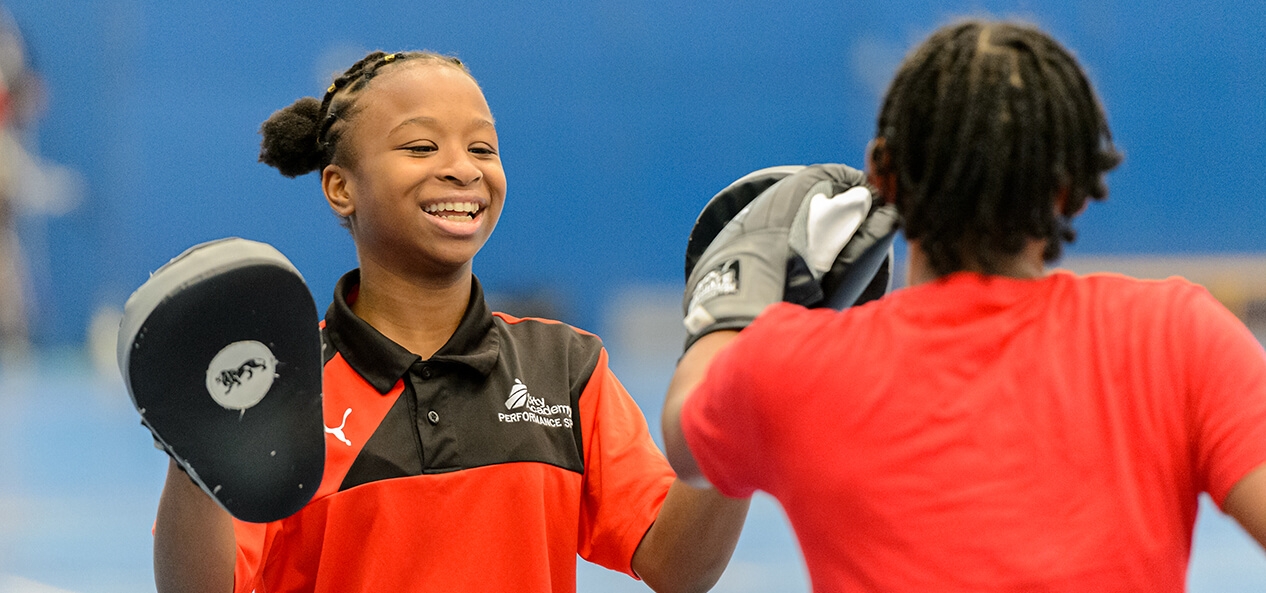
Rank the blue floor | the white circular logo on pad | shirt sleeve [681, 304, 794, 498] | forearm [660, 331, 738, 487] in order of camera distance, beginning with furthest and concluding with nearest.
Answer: the blue floor → the white circular logo on pad → forearm [660, 331, 738, 487] → shirt sleeve [681, 304, 794, 498]

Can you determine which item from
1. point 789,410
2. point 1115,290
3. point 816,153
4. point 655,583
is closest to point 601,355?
point 655,583

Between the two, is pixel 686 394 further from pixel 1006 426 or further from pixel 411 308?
pixel 411 308

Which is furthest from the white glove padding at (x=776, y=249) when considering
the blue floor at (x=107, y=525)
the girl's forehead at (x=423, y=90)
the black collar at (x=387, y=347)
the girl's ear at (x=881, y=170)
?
the blue floor at (x=107, y=525)

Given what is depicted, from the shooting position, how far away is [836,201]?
4.72ft

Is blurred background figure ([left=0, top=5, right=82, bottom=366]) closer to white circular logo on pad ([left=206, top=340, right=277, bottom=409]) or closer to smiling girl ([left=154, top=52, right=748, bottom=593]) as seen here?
smiling girl ([left=154, top=52, right=748, bottom=593])

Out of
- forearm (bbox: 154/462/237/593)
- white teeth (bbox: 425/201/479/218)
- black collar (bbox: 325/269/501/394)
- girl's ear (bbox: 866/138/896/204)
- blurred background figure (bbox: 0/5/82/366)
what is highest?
blurred background figure (bbox: 0/5/82/366)

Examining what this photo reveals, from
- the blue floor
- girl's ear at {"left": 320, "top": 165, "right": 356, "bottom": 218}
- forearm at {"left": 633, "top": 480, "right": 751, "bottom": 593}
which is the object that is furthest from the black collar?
the blue floor

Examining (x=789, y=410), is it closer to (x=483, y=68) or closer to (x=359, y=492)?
(x=359, y=492)

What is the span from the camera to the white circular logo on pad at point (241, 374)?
1454 mm

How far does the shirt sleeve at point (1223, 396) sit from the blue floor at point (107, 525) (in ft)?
8.37

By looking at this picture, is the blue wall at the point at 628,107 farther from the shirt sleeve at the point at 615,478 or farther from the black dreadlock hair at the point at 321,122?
the shirt sleeve at the point at 615,478

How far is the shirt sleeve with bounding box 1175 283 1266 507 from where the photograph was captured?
3.48 ft

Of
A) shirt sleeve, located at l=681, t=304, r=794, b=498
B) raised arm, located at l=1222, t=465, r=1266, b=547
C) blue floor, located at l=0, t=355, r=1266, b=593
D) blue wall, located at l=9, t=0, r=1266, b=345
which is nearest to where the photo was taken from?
raised arm, located at l=1222, t=465, r=1266, b=547

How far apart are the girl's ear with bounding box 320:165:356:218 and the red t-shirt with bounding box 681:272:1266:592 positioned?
91 cm
